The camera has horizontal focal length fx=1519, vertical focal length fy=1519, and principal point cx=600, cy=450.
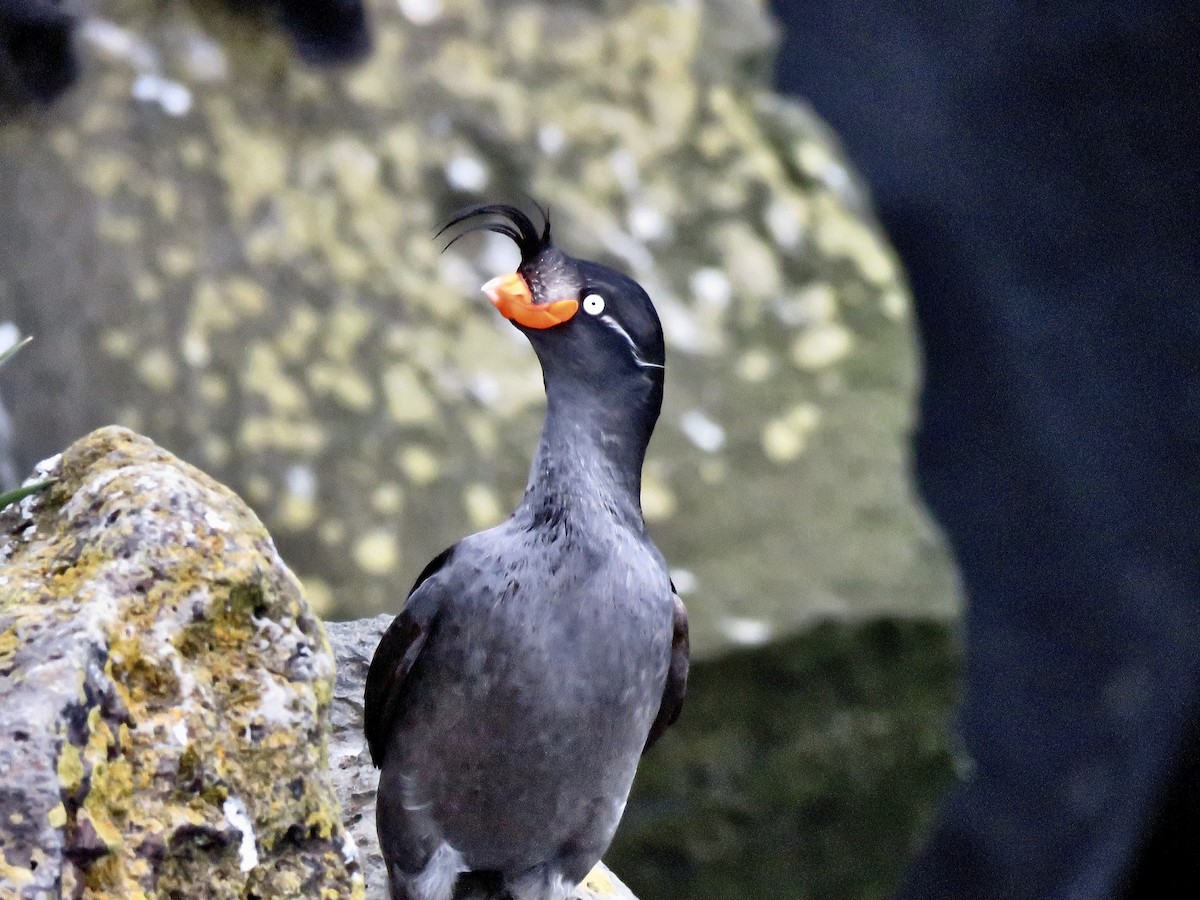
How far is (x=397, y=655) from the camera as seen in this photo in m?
2.63

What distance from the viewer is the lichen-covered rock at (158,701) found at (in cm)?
166

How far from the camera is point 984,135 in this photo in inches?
287

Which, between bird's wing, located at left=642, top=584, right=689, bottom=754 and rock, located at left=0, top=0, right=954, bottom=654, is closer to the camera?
bird's wing, located at left=642, top=584, right=689, bottom=754

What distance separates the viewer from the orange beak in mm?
2527

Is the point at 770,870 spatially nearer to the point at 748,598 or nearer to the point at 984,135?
the point at 748,598

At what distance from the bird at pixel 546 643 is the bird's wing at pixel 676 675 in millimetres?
137

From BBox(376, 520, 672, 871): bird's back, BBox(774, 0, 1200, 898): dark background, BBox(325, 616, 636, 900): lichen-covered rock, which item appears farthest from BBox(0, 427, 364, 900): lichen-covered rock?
BBox(774, 0, 1200, 898): dark background

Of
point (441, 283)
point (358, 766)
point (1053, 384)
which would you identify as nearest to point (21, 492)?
point (358, 766)

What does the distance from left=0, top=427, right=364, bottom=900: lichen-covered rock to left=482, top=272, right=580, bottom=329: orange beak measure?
0.62 metres

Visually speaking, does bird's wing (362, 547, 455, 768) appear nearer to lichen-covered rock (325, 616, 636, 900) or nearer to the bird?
the bird

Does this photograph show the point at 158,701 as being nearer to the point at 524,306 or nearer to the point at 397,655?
the point at 397,655

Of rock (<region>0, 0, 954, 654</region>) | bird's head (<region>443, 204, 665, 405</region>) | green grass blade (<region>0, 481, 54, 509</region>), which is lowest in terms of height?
rock (<region>0, 0, 954, 654</region>)

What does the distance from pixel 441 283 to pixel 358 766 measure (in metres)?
2.65

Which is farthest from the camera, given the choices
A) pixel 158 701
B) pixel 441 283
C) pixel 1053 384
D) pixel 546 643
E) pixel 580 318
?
pixel 1053 384
